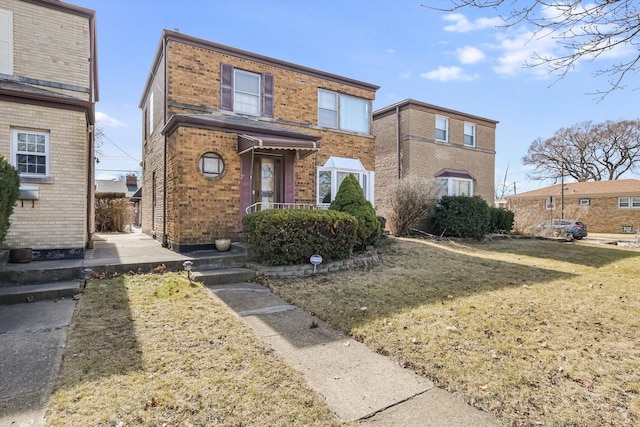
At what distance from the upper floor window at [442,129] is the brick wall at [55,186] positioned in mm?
16450

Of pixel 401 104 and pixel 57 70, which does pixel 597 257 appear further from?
pixel 57 70

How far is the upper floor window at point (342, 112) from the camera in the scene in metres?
13.6

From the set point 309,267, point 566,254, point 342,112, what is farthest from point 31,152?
point 566,254

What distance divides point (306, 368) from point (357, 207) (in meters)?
6.98

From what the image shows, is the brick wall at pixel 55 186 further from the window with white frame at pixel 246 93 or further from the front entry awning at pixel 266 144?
the window with white frame at pixel 246 93

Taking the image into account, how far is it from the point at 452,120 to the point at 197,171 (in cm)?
1537

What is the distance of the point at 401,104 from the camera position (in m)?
18.1

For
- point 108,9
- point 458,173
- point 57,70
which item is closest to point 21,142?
point 57,70

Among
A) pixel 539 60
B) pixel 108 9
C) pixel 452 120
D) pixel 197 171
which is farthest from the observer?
pixel 452 120

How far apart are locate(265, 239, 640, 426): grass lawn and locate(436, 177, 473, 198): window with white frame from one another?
9268mm

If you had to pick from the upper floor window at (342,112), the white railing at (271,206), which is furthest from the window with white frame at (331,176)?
the upper floor window at (342,112)

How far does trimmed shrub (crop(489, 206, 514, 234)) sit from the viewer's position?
18281mm

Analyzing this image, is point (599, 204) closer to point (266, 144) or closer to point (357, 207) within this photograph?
point (357, 207)

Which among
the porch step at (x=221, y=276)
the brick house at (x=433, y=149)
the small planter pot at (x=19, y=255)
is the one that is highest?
the brick house at (x=433, y=149)
